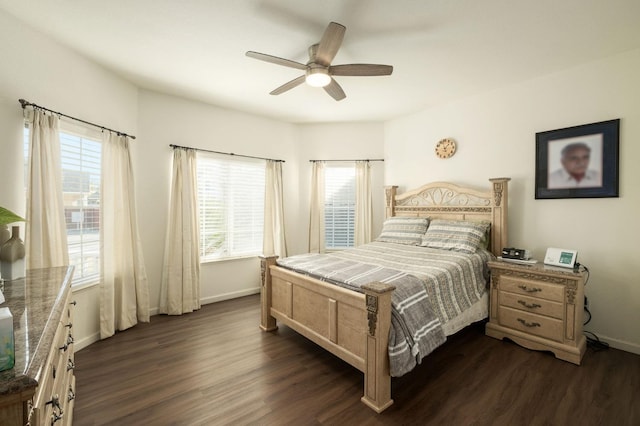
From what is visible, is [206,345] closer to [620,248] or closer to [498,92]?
[620,248]

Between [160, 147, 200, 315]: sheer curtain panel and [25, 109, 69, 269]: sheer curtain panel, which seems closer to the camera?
[25, 109, 69, 269]: sheer curtain panel

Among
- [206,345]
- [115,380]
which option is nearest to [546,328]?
[206,345]

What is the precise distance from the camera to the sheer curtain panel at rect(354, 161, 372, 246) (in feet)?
15.1

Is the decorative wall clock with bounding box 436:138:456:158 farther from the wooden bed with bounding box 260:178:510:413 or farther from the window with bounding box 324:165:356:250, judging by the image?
the window with bounding box 324:165:356:250

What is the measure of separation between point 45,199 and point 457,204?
4330mm

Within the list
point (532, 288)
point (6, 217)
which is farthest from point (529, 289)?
point (6, 217)

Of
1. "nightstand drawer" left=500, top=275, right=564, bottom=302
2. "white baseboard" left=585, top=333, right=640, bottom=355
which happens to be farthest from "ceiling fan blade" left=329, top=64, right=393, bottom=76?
"white baseboard" left=585, top=333, right=640, bottom=355

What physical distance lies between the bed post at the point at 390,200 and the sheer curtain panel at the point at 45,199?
3.87 m

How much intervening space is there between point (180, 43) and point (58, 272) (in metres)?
2.01

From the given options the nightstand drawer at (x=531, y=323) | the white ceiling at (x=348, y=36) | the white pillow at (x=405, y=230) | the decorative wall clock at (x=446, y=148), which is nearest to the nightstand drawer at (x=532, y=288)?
the nightstand drawer at (x=531, y=323)

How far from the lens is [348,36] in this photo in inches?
91.0

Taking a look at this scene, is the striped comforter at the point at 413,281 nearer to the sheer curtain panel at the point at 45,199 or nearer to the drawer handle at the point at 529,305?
the drawer handle at the point at 529,305

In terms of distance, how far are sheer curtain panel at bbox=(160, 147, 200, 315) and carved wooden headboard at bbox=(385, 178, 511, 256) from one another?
2.90 meters

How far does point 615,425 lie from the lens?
1707 mm
